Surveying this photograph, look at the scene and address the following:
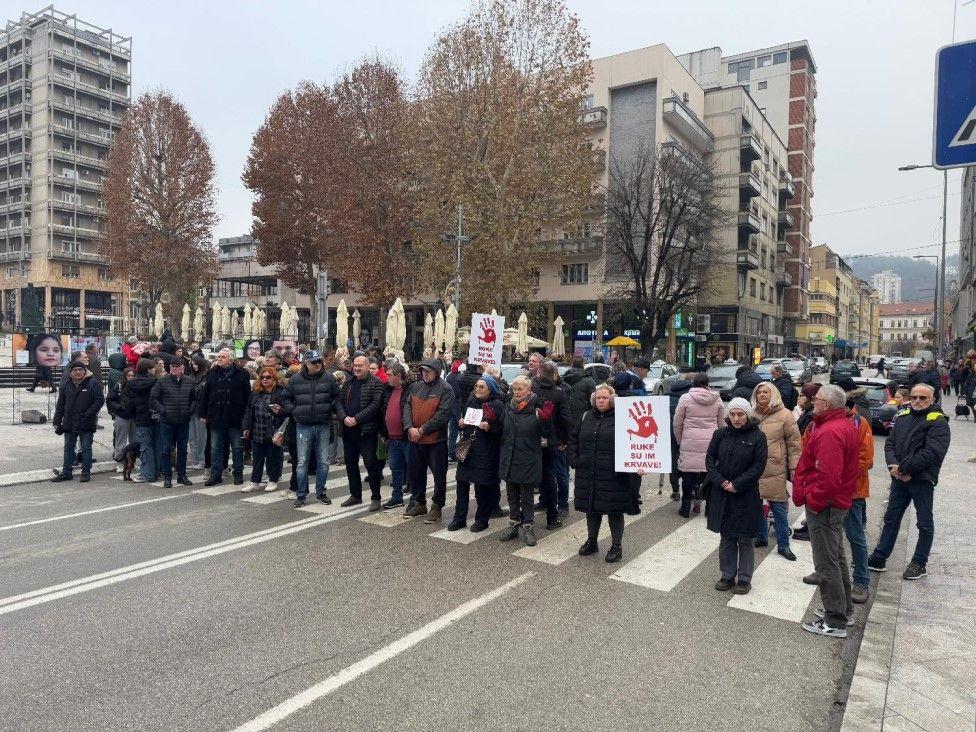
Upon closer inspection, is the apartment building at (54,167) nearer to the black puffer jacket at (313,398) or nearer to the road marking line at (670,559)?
the black puffer jacket at (313,398)

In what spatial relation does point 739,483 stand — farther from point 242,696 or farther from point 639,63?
point 639,63

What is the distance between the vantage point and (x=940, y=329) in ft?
141

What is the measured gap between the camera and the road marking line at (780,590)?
17.4 ft

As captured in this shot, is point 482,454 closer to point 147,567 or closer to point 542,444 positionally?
point 542,444

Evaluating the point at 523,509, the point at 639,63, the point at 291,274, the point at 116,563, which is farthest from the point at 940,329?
the point at 116,563

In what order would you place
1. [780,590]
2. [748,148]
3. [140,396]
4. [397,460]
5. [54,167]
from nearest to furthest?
[780,590] < [397,460] < [140,396] < [748,148] < [54,167]

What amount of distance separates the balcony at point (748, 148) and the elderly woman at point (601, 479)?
2156 inches

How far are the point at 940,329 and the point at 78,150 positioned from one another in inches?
3260

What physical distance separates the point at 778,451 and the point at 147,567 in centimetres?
600

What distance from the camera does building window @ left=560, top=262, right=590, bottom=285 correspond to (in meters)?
48.5

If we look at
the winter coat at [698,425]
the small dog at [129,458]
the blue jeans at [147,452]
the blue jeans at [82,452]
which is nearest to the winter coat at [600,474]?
the winter coat at [698,425]

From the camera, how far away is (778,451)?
6.26m

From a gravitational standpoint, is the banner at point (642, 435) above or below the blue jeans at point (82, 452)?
above

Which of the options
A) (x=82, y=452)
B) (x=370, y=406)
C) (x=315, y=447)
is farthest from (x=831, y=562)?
(x=82, y=452)
